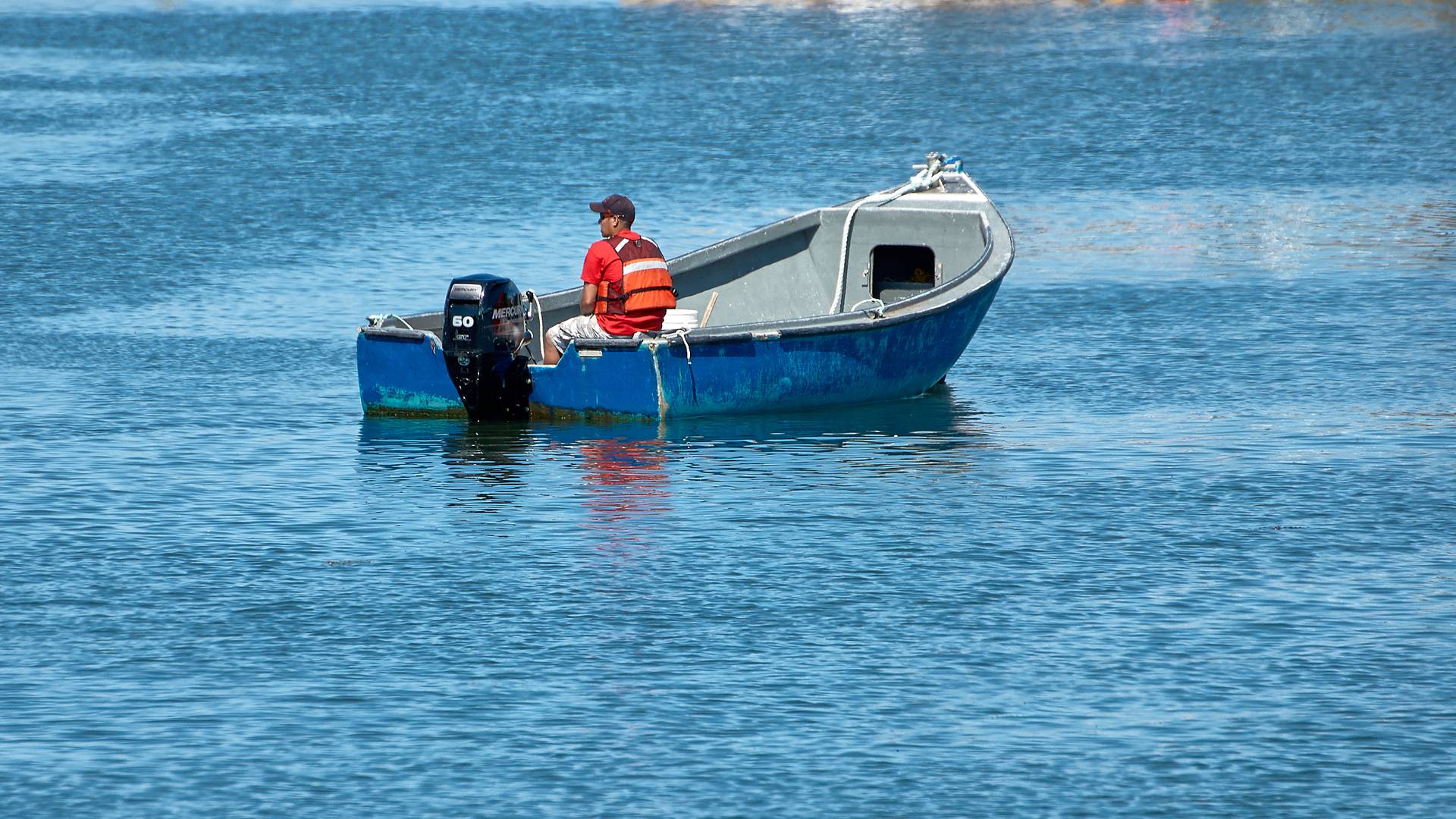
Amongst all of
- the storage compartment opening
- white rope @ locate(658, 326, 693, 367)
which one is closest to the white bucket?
white rope @ locate(658, 326, 693, 367)

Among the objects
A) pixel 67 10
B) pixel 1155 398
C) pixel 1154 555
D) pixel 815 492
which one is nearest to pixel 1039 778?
pixel 1154 555

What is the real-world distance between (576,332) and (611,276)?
56cm

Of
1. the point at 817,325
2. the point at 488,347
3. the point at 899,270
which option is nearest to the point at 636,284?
the point at 488,347

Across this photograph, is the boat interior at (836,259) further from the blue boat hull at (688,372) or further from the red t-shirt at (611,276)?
the red t-shirt at (611,276)

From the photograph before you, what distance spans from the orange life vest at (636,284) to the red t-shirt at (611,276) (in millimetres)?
29

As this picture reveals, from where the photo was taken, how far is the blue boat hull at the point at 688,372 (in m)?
16.0

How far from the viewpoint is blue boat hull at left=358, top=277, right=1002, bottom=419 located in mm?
16047

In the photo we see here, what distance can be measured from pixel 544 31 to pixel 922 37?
10323 mm

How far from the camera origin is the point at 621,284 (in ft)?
53.5

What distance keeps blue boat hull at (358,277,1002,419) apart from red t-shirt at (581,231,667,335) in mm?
457

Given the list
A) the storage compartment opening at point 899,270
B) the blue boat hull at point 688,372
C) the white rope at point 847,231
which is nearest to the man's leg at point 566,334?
the blue boat hull at point 688,372

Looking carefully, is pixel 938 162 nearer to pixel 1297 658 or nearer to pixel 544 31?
pixel 1297 658

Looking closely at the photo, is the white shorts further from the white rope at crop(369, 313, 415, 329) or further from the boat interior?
the boat interior

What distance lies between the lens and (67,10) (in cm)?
6969
